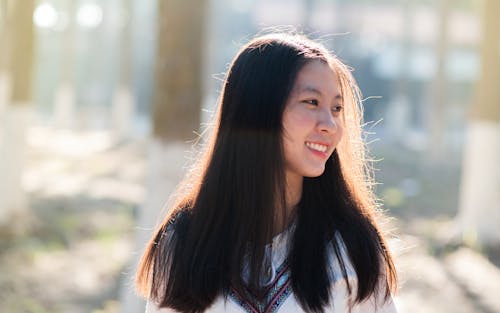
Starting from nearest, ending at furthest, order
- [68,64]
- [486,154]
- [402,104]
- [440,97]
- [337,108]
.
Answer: [337,108], [486,154], [440,97], [402,104], [68,64]

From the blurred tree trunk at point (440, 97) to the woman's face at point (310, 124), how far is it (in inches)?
555

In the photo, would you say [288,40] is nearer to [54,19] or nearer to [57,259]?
A: [57,259]

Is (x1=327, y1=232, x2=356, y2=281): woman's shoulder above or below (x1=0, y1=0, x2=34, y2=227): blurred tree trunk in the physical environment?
above

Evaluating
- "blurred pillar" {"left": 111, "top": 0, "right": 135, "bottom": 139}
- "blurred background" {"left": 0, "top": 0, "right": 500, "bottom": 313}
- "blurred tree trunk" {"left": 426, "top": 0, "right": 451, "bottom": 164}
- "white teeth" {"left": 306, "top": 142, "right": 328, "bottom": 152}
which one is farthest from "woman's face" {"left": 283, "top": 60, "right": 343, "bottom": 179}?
"blurred pillar" {"left": 111, "top": 0, "right": 135, "bottom": 139}

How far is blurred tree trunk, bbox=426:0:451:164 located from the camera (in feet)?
52.7

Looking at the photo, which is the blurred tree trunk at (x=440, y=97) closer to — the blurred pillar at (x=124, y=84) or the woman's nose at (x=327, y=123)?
the blurred pillar at (x=124, y=84)

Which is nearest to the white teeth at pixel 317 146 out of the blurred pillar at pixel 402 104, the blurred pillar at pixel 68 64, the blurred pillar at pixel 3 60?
the blurred pillar at pixel 3 60

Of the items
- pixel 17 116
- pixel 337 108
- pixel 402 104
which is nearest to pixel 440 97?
pixel 402 104

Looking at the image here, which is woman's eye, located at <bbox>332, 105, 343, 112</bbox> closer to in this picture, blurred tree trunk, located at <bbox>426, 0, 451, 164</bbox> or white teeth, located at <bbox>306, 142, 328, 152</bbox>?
white teeth, located at <bbox>306, 142, 328, 152</bbox>

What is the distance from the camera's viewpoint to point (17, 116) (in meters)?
9.48

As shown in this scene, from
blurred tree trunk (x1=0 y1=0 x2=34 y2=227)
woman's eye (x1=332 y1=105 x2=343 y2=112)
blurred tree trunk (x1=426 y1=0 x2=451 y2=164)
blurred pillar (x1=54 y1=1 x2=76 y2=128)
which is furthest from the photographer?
blurred pillar (x1=54 y1=1 x2=76 y2=128)

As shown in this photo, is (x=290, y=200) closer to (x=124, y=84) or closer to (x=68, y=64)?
(x=124, y=84)

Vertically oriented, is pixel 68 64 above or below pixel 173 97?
below

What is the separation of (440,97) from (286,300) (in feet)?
47.2
